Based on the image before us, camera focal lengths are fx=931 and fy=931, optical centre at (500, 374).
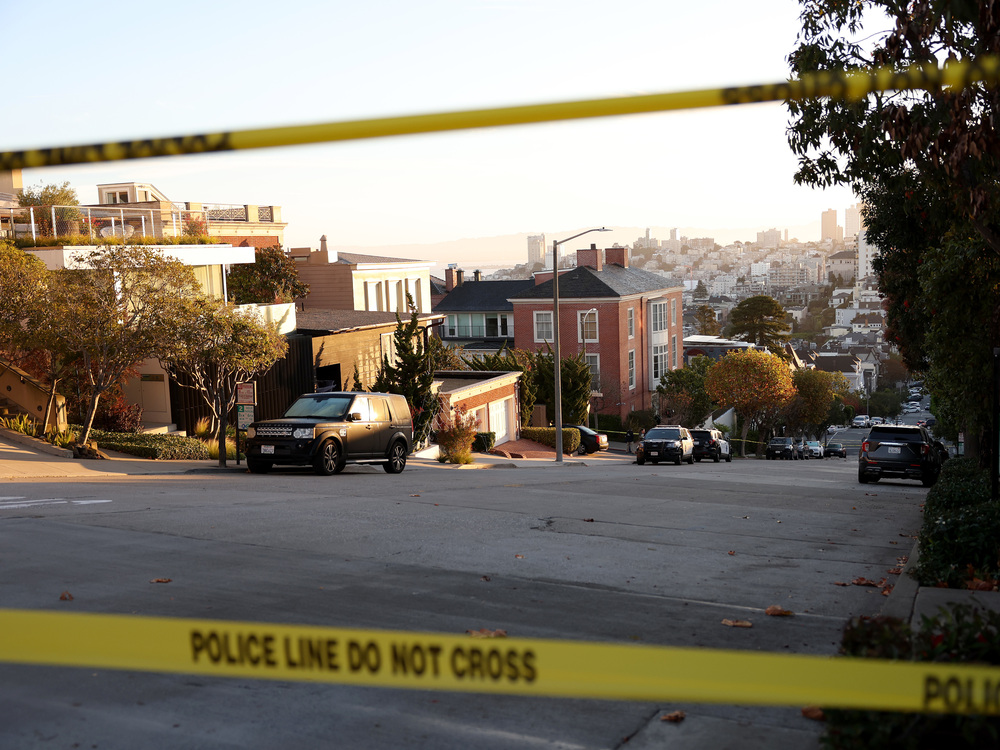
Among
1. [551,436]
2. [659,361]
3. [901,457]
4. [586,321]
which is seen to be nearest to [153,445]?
[901,457]

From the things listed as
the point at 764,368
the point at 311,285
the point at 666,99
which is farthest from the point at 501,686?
the point at 764,368

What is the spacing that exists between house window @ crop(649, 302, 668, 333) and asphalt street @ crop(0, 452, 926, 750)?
4993cm

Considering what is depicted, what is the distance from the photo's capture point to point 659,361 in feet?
224

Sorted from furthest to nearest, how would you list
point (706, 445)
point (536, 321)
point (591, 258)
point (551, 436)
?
point (591, 258) < point (536, 321) < point (551, 436) < point (706, 445)

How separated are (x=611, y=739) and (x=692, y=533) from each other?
7.51 meters

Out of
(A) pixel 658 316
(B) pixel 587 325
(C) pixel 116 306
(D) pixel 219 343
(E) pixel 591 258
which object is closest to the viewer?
(C) pixel 116 306

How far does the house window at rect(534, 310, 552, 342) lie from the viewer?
2462 inches

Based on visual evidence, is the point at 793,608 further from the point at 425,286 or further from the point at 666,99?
the point at 425,286

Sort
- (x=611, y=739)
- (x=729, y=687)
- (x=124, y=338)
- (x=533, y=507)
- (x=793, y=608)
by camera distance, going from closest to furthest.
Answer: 1. (x=729, y=687)
2. (x=611, y=739)
3. (x=793, y=608)
4. (x=533, y=507)
5. (x=124, y=338)

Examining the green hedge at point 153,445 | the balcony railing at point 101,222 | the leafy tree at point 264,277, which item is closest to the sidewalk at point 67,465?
the green hedge at point 153,445

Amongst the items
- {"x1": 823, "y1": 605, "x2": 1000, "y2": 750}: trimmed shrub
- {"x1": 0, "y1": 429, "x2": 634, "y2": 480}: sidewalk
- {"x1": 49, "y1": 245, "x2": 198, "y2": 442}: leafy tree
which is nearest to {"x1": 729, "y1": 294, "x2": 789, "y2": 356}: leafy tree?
{"x1": 0, "y1": 429, "x2": 634, "y2": 480}: sidewalk

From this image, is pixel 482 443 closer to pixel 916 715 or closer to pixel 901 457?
pixel 901 457

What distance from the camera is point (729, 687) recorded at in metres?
2.20

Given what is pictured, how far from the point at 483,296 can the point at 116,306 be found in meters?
53.0
